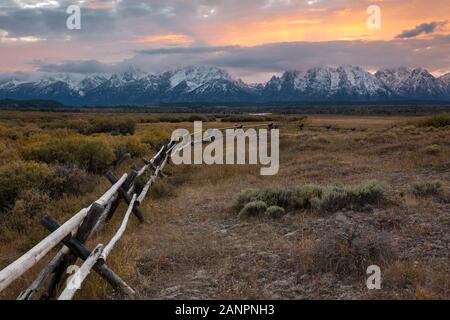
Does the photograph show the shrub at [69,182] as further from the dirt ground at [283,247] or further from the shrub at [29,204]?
the dirt ground at [283,247]

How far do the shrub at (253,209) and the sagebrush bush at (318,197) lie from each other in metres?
0.32

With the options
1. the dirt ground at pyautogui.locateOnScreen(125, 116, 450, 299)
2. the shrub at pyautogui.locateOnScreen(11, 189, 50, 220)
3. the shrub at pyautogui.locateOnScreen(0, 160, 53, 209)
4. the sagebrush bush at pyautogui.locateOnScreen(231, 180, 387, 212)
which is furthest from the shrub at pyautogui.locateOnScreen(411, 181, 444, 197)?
the shrub at pyautogui.locateOnScreen(0, 160, 53, 209)

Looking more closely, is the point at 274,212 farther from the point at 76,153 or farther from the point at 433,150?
the point at 433,150

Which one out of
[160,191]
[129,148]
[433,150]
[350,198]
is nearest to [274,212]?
[350,198]

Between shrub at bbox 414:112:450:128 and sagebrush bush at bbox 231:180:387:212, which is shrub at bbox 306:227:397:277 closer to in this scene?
sagebrush bush at bbox 231:180:387:212

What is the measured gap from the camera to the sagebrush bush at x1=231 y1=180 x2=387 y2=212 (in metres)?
8.41

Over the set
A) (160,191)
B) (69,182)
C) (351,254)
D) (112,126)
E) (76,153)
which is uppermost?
(112,126)

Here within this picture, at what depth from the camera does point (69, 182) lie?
11.3m

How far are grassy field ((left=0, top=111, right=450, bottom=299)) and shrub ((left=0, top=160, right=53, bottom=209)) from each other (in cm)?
3

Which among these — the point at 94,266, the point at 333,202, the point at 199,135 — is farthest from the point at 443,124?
the point at 94,266

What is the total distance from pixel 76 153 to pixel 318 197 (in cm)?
890

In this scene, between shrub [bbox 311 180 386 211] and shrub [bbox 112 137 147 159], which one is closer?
shrub [bbox 311 180 386 211]

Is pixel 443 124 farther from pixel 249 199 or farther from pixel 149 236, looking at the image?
pixel 149 236

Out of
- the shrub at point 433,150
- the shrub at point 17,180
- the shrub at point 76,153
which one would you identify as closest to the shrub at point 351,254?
the shrub at point 17,180
